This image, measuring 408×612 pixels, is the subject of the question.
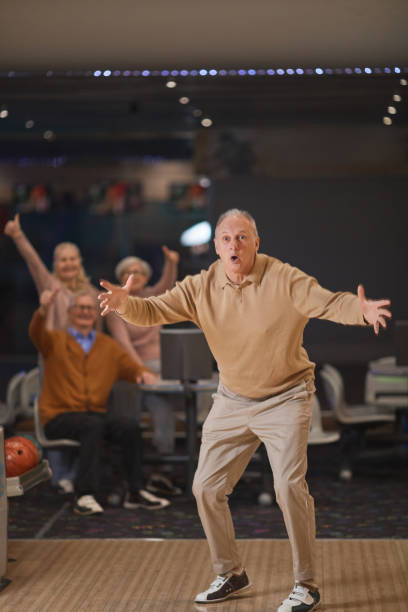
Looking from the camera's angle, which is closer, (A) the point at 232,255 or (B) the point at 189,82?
(A) the point at 232,255

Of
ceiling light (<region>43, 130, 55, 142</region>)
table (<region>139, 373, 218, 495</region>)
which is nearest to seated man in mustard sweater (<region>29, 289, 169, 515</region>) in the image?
table (<region>139, 373, 218, 495</region>)

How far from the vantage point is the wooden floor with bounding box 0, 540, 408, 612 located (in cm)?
400

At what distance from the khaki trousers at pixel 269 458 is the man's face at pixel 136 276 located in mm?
2489

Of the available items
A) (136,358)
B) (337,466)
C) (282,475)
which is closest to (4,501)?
(282,475)

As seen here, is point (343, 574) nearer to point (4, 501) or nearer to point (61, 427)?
point (4, 501)

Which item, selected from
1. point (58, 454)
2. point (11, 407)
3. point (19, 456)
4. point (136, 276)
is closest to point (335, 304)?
point (19, 456)

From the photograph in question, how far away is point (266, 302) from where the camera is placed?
12.7 feet

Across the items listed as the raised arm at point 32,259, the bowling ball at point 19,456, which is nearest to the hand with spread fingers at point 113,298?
the bowling ball at point 19,456

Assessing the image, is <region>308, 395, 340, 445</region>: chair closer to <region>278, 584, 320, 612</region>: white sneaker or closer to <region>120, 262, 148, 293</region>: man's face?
<region>120, 262, 148, 293</region>: man's face

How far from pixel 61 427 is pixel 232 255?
243 centimetres

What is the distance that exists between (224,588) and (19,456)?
129cm

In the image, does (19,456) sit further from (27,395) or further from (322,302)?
→ (27,395)

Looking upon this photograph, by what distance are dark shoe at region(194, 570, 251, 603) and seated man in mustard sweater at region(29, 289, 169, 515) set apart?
1.70 m

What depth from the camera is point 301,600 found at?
3.85 m
